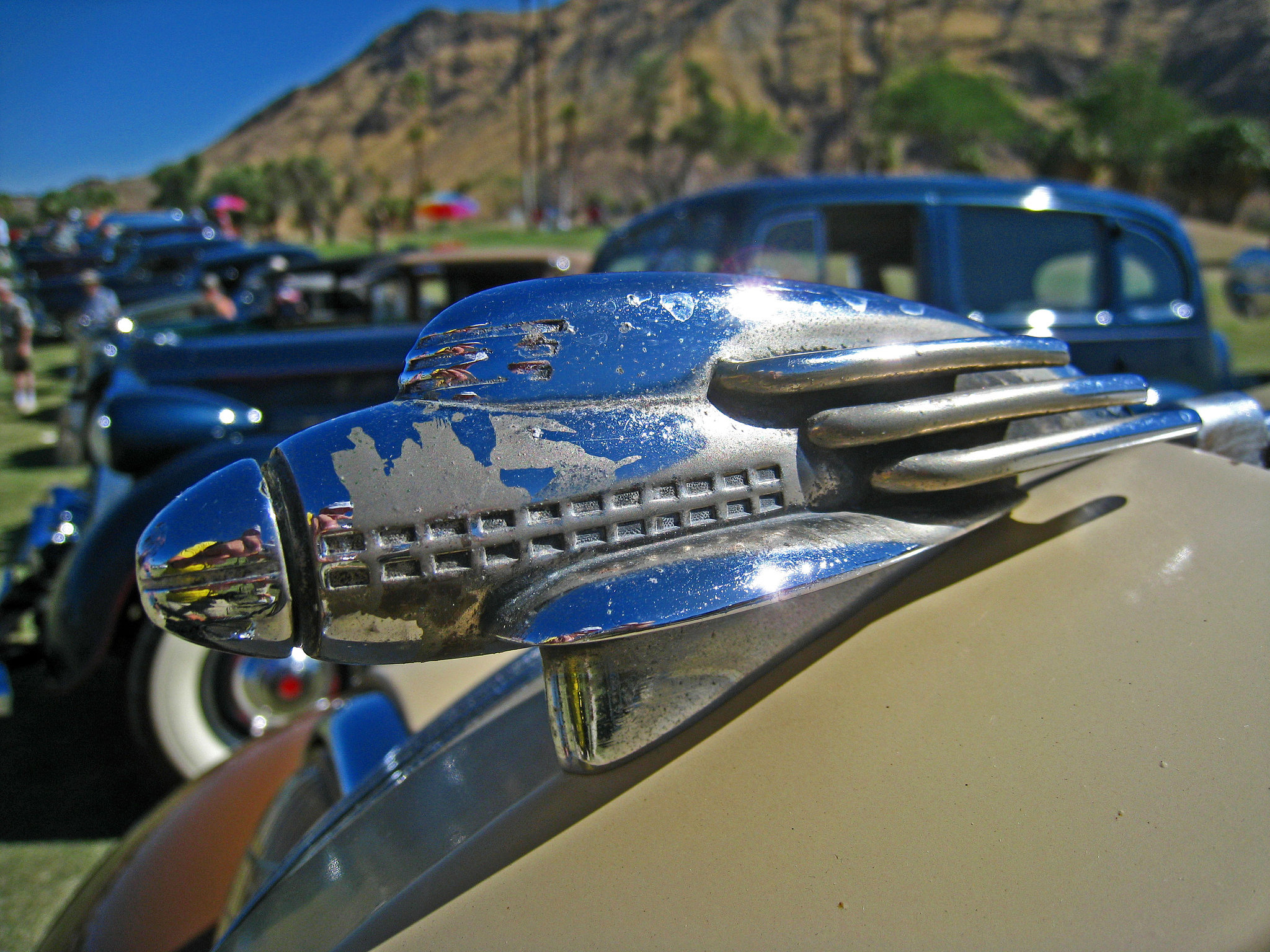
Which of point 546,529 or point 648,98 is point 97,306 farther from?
point 648,98

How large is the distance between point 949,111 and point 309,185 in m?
41.8

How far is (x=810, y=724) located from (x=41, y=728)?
159 inches

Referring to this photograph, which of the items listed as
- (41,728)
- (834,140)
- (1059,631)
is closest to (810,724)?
(1059,631)

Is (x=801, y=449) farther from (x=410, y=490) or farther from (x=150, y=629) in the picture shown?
(x=150, y=629)

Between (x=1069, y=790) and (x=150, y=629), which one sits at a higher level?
(x=1069, y=790)

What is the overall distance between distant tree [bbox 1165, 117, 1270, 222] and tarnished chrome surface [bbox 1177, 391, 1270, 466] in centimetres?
3802

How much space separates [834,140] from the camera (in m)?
85.4

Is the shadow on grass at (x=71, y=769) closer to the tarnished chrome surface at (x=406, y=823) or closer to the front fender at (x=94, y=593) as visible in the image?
the front fender at (x=94, y=593)

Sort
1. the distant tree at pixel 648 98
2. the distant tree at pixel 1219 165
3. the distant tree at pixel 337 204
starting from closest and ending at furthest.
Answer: the distant tree at pixel 1219 165
the distant tree at pixel 337 204
the distant tree at pixel 648 98

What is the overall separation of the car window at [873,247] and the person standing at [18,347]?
30.3ft

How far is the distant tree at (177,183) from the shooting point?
51.4 meters

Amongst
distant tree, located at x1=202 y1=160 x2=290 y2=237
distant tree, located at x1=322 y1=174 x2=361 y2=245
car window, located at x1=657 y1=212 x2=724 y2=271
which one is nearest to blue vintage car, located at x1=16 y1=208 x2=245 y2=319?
car window, located at x1=657 y1=212 x2=724 y2=271

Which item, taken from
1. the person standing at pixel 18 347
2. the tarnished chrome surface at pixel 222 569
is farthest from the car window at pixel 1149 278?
the person standing at pixel 18 347

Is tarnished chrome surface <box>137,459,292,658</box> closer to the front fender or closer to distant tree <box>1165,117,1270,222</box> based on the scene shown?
the front fender
